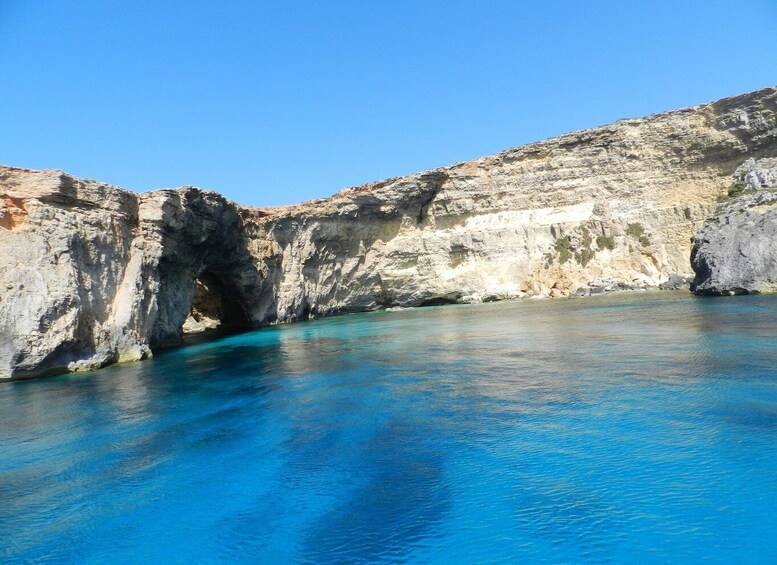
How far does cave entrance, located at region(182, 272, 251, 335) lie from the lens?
128 feet

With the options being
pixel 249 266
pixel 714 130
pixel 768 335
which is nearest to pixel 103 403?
pixel 768 335

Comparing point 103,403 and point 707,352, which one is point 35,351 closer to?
point 103,403

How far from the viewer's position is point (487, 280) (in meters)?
42.6

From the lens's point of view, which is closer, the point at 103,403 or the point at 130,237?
the point at 103,403

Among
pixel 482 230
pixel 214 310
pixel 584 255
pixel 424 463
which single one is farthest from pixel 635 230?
pixel 424 463

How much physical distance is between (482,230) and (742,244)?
2034 cm

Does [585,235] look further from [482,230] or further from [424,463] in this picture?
[424,463]

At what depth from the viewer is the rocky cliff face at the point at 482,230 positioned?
35531mm

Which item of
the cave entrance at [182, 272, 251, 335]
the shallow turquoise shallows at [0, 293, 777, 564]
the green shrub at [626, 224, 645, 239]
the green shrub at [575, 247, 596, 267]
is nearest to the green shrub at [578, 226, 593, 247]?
the green shrub at [575, 247, 596, 267]

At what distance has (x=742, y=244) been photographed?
86.1ft

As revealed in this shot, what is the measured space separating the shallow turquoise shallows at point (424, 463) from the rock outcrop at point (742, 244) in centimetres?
1240

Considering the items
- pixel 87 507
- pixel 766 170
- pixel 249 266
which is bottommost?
pixel 87 507

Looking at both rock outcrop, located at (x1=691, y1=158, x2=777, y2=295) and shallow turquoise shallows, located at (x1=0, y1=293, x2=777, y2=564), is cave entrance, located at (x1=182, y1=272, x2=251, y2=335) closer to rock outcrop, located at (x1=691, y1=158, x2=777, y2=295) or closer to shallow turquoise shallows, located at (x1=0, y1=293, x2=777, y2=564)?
shallow turquoise shallows, located at (x1=0, y1=293, x2=777, y2=564)

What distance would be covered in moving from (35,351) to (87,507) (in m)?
13.2
